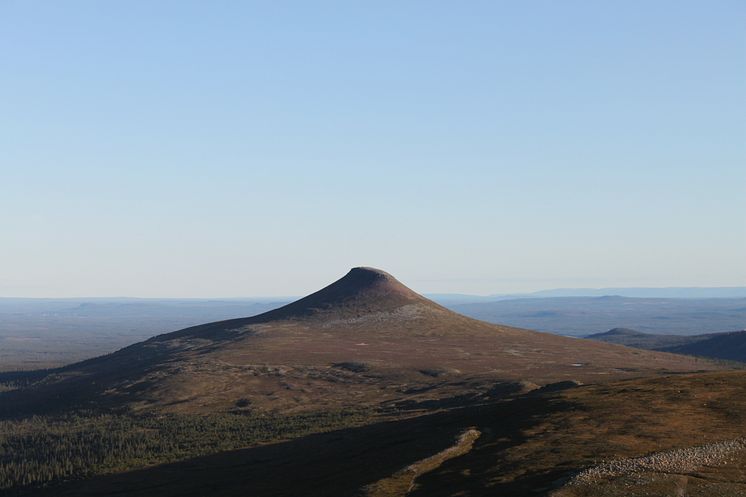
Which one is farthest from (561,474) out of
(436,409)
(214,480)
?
(436,409)

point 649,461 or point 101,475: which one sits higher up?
point 649,461

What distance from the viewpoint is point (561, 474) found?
86.2 metres

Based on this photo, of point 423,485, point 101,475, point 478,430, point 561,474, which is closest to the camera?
point 561,474

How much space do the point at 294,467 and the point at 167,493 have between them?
70.4 ft

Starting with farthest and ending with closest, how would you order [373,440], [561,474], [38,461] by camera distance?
[38,461] < [373,440] < [561,474]

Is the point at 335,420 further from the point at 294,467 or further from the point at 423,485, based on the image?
the point at 423,485

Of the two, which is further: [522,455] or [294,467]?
[294,467]

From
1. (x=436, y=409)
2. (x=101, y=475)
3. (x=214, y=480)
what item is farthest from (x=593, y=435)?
(x=101, y=475)

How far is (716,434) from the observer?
10019 centimetres

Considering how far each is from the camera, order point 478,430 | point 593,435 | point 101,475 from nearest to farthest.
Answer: point 593,435
point 478,430
point 101,475

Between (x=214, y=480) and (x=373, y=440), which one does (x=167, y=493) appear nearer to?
(x=214, y=480)

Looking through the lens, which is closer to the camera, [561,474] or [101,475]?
[561,474]

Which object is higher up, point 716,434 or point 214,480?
point 716,434

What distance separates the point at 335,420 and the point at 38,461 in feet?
222
